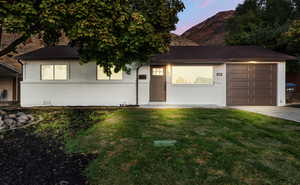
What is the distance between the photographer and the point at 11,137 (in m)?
4.73

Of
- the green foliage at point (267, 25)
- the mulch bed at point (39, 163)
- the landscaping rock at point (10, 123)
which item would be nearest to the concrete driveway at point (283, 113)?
the green foliage at point (267, 25)

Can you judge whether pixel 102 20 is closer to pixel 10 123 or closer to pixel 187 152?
pixel 187 152

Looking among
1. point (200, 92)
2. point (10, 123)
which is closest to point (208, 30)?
point (200, 92)

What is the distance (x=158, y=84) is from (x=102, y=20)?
19.5 feet

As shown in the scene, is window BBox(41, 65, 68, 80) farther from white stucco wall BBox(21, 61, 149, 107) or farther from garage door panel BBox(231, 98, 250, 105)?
garage door panel BBox(231, 98, 250, 105)

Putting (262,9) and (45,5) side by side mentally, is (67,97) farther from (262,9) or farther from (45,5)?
(262,9)

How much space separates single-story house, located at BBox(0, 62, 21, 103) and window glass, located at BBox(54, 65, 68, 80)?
7144mm

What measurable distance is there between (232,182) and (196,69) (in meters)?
8.59

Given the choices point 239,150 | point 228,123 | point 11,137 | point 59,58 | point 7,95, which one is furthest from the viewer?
point 7,95

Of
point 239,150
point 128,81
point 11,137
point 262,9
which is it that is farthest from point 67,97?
point 262,9

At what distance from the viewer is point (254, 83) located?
10094 mm

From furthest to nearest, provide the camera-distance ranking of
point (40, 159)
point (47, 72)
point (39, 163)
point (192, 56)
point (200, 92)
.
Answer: point (192, 56) → point (47, 72) → point (200, 92) → point (40, 159) → point (39, 163)

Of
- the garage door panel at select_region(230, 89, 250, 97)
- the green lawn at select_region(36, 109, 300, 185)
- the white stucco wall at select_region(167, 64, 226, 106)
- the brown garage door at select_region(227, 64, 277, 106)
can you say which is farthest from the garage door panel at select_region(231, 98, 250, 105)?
the green lawn at select_region(36, 109, 300, 185)

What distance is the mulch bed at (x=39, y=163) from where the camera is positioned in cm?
258
